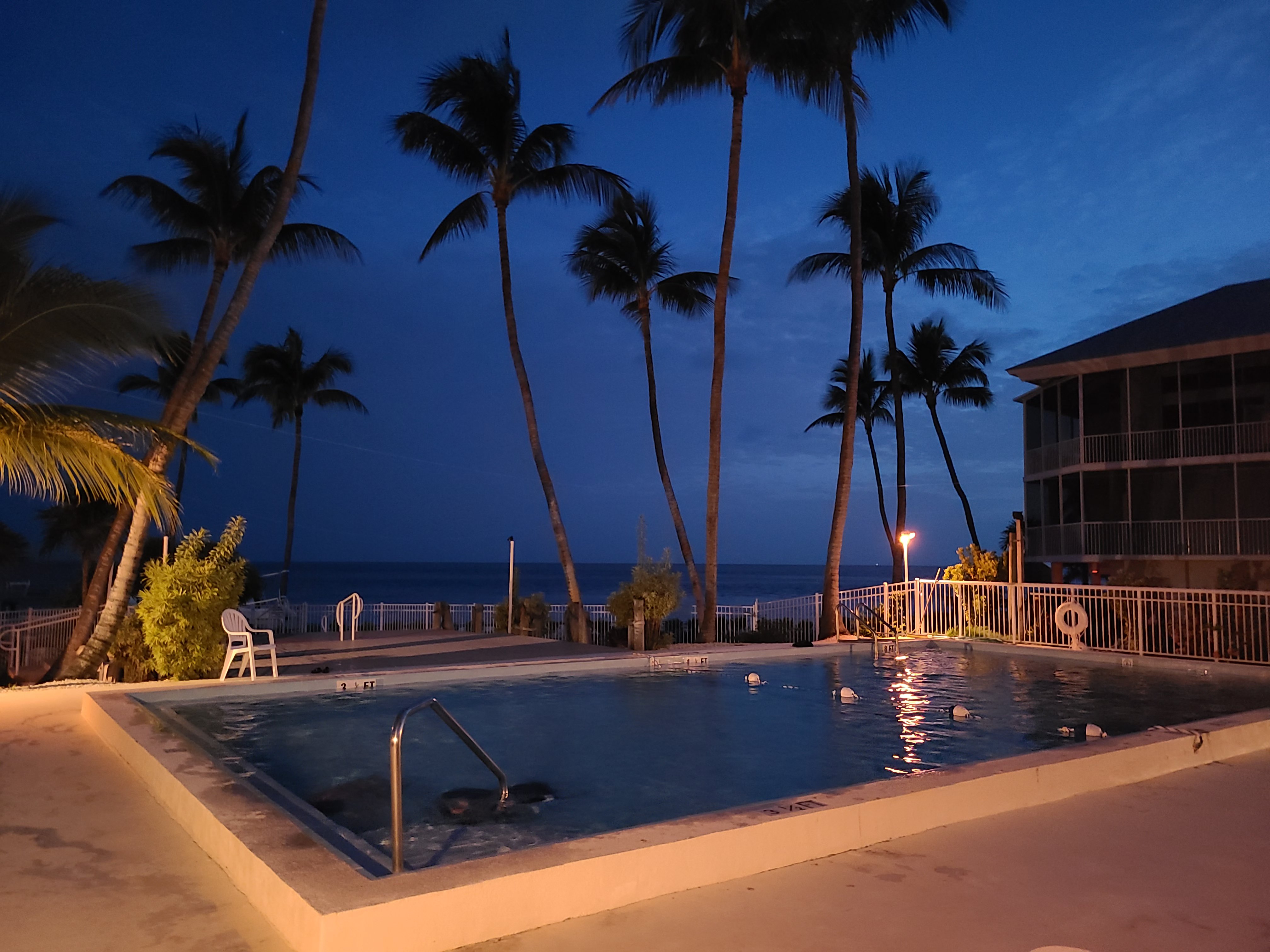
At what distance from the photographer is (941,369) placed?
107ft

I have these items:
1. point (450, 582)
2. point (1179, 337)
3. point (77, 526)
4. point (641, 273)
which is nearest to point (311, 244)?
point (641, 273)

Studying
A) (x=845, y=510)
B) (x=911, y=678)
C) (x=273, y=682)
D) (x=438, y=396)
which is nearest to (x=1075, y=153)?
(x=845, y=510)

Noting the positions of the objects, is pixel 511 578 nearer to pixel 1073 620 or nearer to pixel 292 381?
pixel 1073 620

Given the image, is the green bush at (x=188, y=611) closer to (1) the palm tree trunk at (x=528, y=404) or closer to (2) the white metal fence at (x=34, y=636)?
(2) the white metal fence at (x=34, y=636)

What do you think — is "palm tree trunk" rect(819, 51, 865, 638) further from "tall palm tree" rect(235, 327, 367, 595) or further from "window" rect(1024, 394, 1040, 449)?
"tall palm tree" rect(235, 327, 367, 595)

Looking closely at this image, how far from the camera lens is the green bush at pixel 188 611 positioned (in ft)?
29.0

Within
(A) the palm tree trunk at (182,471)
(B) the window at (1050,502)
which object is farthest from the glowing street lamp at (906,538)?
(A) the palm tree trunk at (182,471)

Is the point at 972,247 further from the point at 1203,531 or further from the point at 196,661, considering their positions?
the point at 196,661

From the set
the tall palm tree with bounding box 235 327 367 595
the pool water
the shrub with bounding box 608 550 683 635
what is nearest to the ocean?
the tall palm tree with bounding box 235 327 367 595

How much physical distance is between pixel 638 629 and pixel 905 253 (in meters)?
16.1

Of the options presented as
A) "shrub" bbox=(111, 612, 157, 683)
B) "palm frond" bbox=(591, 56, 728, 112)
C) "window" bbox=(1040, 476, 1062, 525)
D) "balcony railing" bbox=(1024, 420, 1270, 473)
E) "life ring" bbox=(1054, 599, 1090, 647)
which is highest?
"palm frond" bbox=(591, 56, 728, 112)

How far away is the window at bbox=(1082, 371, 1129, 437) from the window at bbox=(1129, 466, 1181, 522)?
1202 mm

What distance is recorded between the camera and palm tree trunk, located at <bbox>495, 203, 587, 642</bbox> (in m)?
17.6

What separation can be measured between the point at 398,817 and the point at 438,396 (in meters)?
44.5
